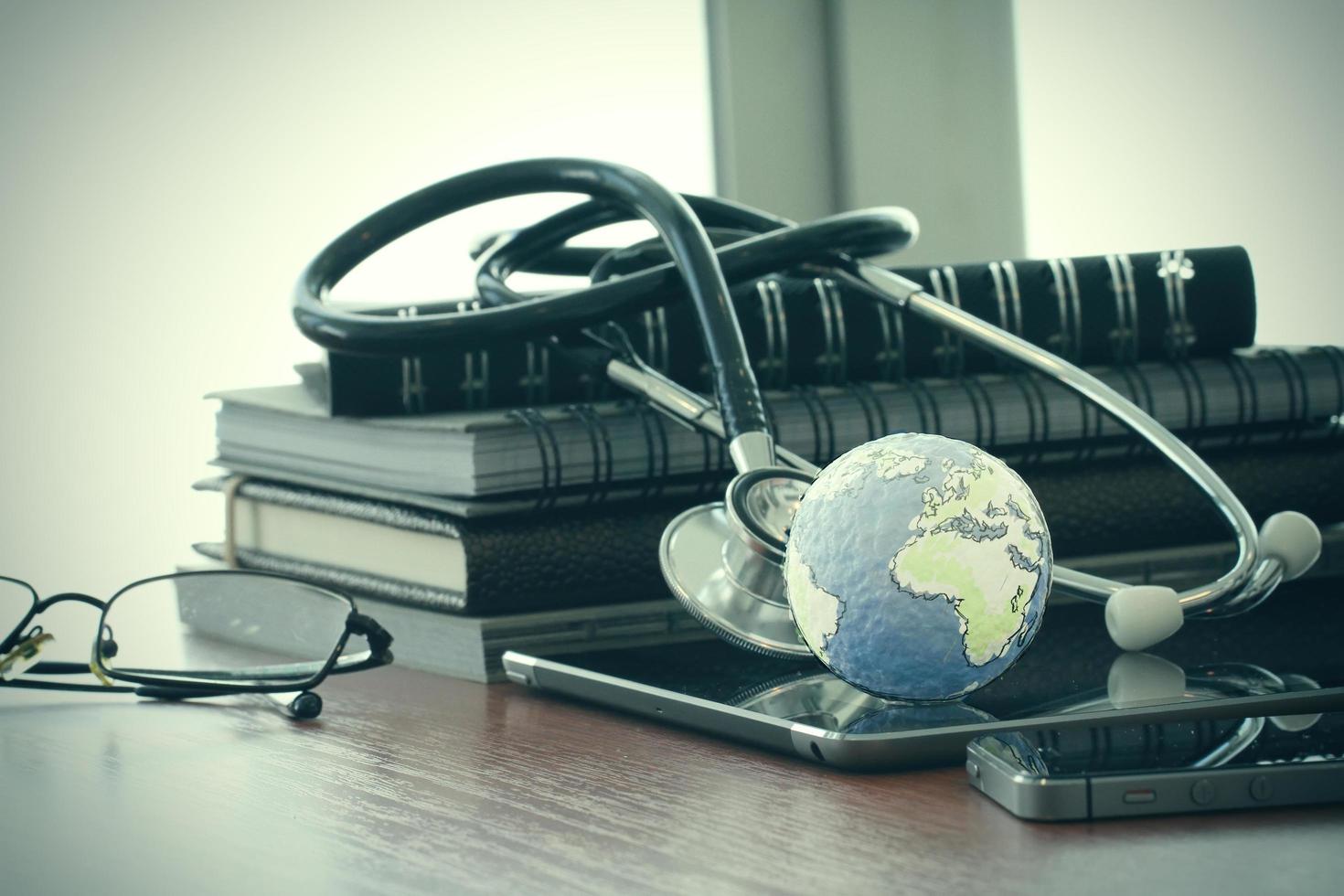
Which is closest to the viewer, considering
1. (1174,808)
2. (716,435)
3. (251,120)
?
(1174,808)

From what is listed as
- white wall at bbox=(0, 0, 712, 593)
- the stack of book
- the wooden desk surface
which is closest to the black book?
the stack of book

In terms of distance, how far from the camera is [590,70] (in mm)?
1578

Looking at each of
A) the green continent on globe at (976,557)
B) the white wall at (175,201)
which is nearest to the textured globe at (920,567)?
the green continent on globe at (976,557)

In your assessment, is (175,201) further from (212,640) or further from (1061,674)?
(1061,674)

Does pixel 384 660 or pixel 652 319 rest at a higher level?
pixel 652 319

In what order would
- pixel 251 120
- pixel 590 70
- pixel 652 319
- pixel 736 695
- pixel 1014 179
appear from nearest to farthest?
pixel 736 695 → pixel 652 319 → pixel 251 120 → pixel 590 70 → pixel 1014 179

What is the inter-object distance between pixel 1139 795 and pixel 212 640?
64 cm

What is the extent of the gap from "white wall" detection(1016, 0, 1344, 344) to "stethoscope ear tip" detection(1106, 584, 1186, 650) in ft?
3.51

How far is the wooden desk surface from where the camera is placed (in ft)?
1.39

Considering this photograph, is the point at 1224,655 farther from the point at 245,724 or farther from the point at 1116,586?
the point at 245,724

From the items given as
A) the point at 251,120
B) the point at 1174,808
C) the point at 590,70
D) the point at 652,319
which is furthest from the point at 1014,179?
the point at 1174,808

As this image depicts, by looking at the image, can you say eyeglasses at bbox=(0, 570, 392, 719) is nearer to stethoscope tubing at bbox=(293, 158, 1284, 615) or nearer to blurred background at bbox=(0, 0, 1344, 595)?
stethoscope tubing at bbox=(293, 158, 1284, 615)

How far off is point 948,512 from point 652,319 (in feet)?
1.20

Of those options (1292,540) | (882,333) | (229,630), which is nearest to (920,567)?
(1292,540)
